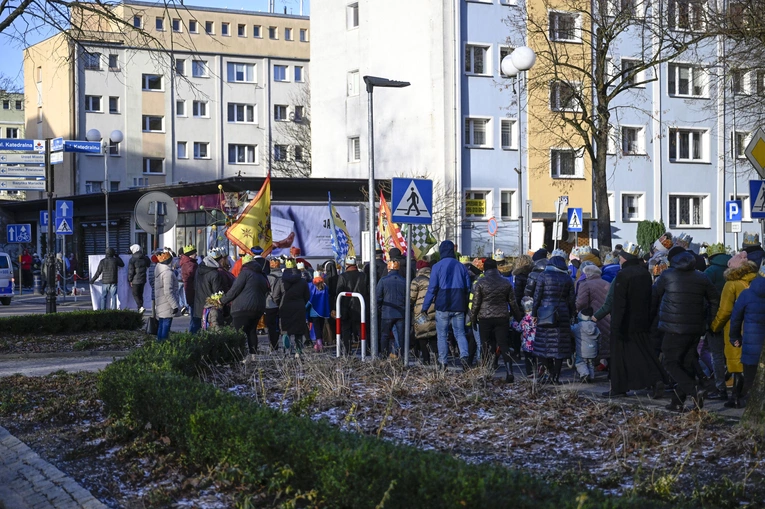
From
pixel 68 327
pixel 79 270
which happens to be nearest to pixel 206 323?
pixel 68 327

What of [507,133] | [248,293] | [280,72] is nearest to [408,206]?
[248,293]

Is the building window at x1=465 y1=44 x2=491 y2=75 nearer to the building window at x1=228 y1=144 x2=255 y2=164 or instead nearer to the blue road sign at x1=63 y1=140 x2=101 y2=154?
the blue road sign at x1=63 y1=140 x2=101 y2=154

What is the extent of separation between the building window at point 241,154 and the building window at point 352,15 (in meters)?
23.7

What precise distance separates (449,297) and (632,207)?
3712cm

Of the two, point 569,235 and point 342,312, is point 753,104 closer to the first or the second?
point 342,312

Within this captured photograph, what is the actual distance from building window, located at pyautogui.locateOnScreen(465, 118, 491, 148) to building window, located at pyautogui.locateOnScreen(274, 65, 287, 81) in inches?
1207

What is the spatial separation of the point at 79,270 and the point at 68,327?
3657cm

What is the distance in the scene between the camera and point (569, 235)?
157 ft

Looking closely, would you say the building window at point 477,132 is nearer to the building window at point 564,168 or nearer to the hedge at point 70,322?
the building window at point 564,168

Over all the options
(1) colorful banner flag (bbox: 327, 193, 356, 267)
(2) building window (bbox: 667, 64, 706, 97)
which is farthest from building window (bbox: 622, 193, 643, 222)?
(1) colorful banner flag (bbox: 327, 193, 356, 267)

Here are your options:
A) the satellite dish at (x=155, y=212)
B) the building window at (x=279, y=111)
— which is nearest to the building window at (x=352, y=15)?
the building window at (x=279, y=111)

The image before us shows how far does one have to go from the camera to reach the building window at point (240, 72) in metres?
72.8

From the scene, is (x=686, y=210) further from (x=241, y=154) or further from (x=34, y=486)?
(x=34, y=486)

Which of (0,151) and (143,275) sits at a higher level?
(0,151)
